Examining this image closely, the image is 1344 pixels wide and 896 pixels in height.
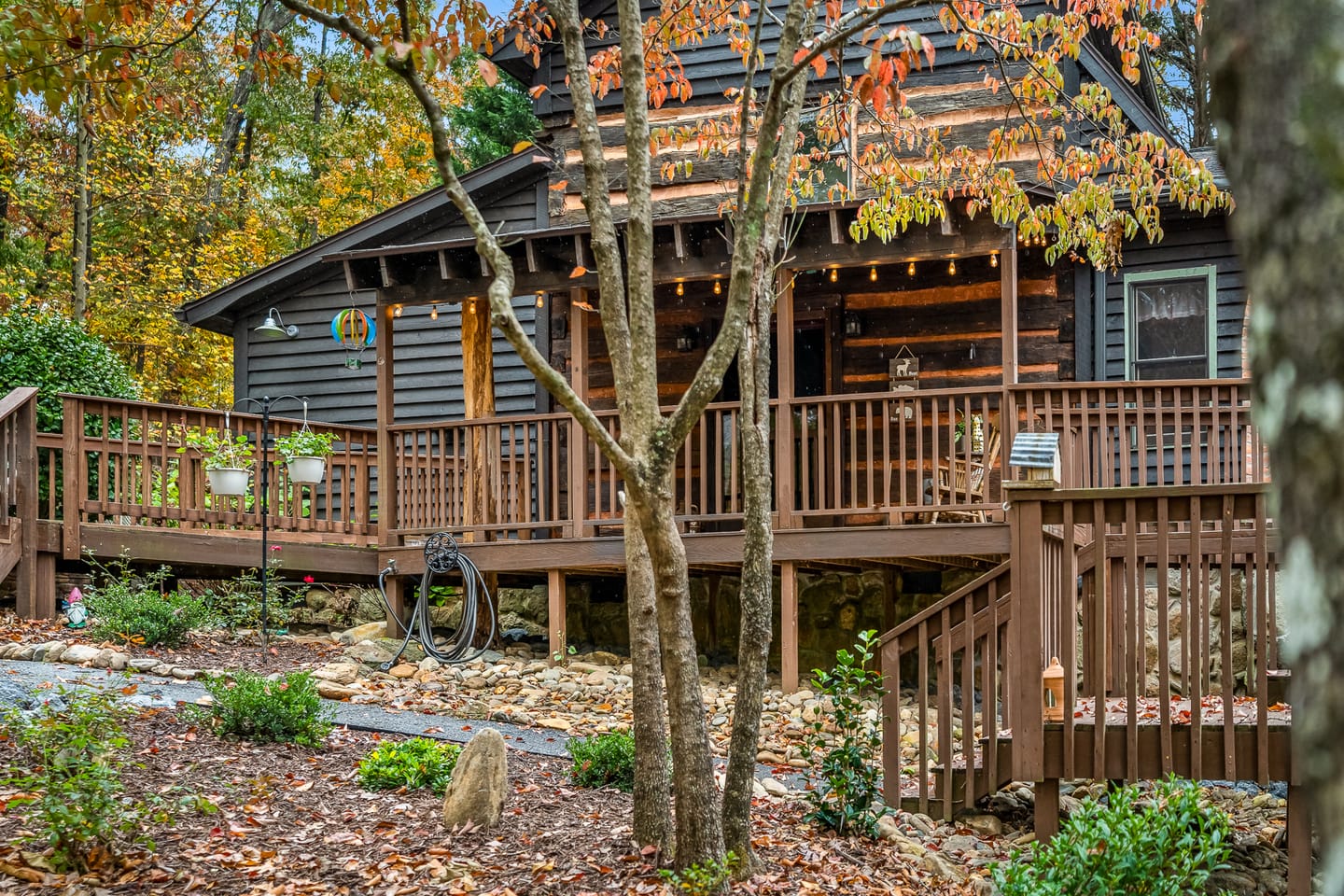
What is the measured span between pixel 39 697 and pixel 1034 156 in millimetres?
10033

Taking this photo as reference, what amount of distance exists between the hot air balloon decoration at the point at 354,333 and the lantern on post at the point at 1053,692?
799 centimetres

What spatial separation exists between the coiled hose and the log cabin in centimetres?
30

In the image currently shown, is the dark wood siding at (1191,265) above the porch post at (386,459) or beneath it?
above

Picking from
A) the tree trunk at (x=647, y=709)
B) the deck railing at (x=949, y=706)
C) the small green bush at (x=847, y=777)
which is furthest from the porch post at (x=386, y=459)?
the tree trunk at (x=647, y=709)

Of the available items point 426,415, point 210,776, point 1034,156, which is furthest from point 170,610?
point 1034,156

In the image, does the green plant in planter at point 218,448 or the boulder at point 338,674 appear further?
the green plant in planter at point 218,448

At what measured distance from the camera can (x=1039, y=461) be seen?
19.5 ft

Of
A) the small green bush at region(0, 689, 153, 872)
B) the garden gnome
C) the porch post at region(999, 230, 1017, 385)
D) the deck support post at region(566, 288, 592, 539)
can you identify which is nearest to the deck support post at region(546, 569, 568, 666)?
the deck support post at region(566, 288, 592, 539)

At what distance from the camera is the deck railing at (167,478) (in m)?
10.5

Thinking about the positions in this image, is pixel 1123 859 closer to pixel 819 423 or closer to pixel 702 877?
pixel 702 877

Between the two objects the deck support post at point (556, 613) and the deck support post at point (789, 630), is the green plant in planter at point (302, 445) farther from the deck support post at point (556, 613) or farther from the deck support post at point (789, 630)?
the deck support post at point (789, 630)

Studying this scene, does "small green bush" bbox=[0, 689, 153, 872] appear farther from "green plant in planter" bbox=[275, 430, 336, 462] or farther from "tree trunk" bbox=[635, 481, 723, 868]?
"green plant in planter" bbox=[275, 430, 336, 462]

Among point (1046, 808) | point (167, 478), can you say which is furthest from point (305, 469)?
point (1046, 808)

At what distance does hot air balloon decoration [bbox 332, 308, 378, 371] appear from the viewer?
44.1ft
